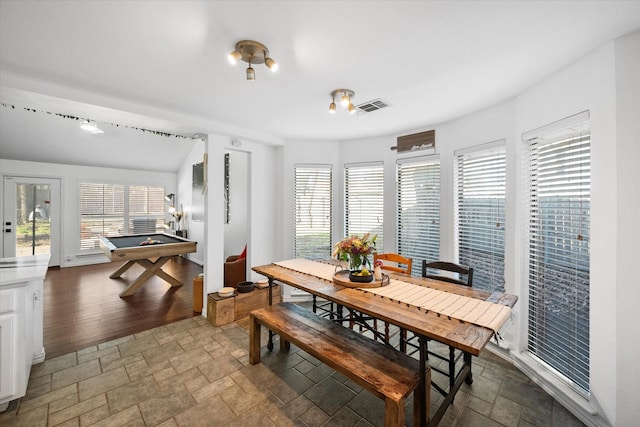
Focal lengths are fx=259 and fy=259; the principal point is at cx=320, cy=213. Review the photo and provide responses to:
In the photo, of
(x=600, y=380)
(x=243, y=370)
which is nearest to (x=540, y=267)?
(x=600, y=380)

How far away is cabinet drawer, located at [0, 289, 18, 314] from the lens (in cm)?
182

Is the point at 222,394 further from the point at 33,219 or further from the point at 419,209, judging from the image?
the point at 33,219

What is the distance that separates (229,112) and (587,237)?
3.42m

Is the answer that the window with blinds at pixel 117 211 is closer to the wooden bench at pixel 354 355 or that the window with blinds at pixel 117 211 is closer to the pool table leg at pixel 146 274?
the pool table leg at pixel 146 274

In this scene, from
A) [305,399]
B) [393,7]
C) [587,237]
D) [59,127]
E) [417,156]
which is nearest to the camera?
[393,7]

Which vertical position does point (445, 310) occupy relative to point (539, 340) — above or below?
above

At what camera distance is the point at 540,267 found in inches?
89.7

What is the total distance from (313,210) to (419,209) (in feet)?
5.23

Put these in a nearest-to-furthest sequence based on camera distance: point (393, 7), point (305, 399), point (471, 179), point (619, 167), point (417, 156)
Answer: point (393, 7) → point (619, 167) → point (305, 399) → point (471, 179) → point (417, 156)

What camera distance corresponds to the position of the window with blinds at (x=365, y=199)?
3893mm

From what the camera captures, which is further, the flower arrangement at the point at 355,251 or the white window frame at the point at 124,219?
the white window frame at the point at 124,219

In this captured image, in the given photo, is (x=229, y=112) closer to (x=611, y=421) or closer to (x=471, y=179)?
(x=471, y=179)

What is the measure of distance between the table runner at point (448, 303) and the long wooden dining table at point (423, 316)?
0.15ft

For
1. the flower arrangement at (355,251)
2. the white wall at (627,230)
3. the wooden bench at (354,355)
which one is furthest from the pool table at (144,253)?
the white wall at (627,230)
